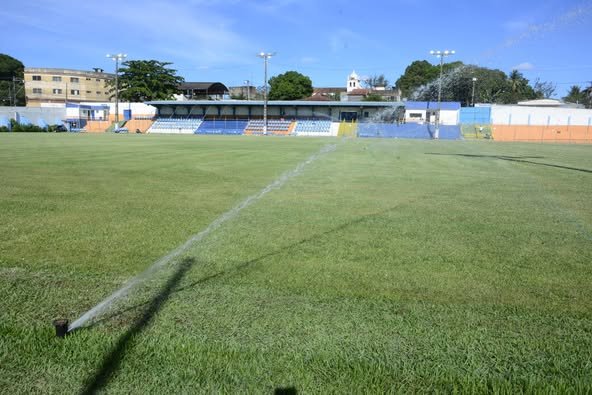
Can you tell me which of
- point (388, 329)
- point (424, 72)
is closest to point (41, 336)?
point (388, 329)

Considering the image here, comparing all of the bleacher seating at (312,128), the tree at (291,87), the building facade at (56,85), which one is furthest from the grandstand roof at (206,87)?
the bleacher seating at (312,128)

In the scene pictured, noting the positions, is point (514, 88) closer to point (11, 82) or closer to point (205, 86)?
point (205, 86)

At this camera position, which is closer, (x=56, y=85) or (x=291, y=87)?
(x=291, y=87)

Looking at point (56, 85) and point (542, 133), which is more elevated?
point (56, 85)

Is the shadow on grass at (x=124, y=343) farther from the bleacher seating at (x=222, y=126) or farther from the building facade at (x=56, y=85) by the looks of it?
the building facade at (x=56, y=85)

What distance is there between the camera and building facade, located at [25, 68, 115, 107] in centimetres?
10712

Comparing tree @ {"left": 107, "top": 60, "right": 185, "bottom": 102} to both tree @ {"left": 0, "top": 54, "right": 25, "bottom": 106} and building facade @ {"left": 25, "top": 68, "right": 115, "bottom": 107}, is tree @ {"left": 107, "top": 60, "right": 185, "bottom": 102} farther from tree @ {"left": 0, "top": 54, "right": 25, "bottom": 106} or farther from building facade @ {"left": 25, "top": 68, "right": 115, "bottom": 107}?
tree @ {"left": 0, "top": 54, "right": 25, "bottom": 106}

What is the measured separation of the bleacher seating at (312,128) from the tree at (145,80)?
34.4 m

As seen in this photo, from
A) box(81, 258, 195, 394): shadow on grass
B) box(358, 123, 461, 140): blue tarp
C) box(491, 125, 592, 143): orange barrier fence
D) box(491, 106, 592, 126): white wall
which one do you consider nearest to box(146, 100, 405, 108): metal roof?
box(358, 123, 461, 140): blue tarp

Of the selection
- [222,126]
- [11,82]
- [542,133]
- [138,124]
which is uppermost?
[11,82]

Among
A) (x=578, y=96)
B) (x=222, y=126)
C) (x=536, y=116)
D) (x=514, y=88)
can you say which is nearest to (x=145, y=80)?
(x=222, y=126)

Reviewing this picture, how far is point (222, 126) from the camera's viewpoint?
2849 inches

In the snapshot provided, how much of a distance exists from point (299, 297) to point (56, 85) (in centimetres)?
12190

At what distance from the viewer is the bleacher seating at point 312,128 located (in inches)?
2660
